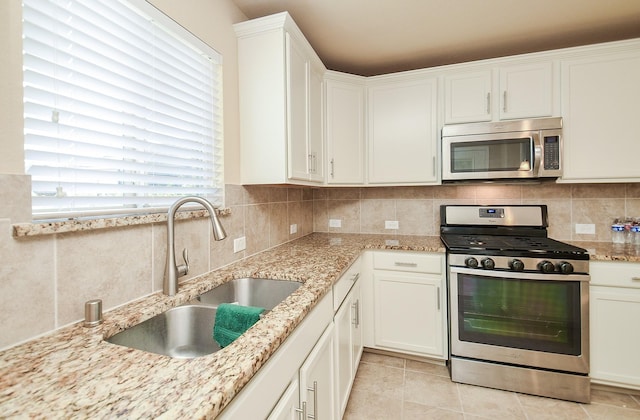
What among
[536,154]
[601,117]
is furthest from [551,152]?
[601,117]

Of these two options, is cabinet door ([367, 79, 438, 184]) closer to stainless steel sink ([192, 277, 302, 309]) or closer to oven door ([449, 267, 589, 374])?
oven door ([449, 267, 589, 374])

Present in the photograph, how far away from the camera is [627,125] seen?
1.86m

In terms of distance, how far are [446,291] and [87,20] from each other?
7.69ft

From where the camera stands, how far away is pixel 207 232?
1.41 m

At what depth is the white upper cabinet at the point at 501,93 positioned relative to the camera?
6.49 feet

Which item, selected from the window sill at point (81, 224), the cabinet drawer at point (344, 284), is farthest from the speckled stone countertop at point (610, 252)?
the window sill at point (81, 224)

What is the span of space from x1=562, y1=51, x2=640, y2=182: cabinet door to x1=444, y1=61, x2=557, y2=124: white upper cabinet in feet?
0.40

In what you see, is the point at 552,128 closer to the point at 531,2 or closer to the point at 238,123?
the point at 531,2

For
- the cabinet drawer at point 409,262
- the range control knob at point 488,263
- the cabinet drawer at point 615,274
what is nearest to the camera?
the cabinet drawer at point 615,274

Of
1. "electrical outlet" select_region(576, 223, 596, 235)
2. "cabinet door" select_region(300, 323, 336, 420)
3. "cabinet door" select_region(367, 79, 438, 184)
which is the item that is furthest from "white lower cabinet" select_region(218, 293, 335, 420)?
"electrical outlet" select_region(576, 223, 596, 235)

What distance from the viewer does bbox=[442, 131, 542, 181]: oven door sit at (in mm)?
1954

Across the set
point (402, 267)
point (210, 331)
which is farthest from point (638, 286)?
point (210, 331)

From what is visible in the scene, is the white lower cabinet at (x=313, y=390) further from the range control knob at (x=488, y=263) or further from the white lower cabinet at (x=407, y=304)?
the range control knob at (x=488, y=263)

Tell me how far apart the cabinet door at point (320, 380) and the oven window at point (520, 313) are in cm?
108
